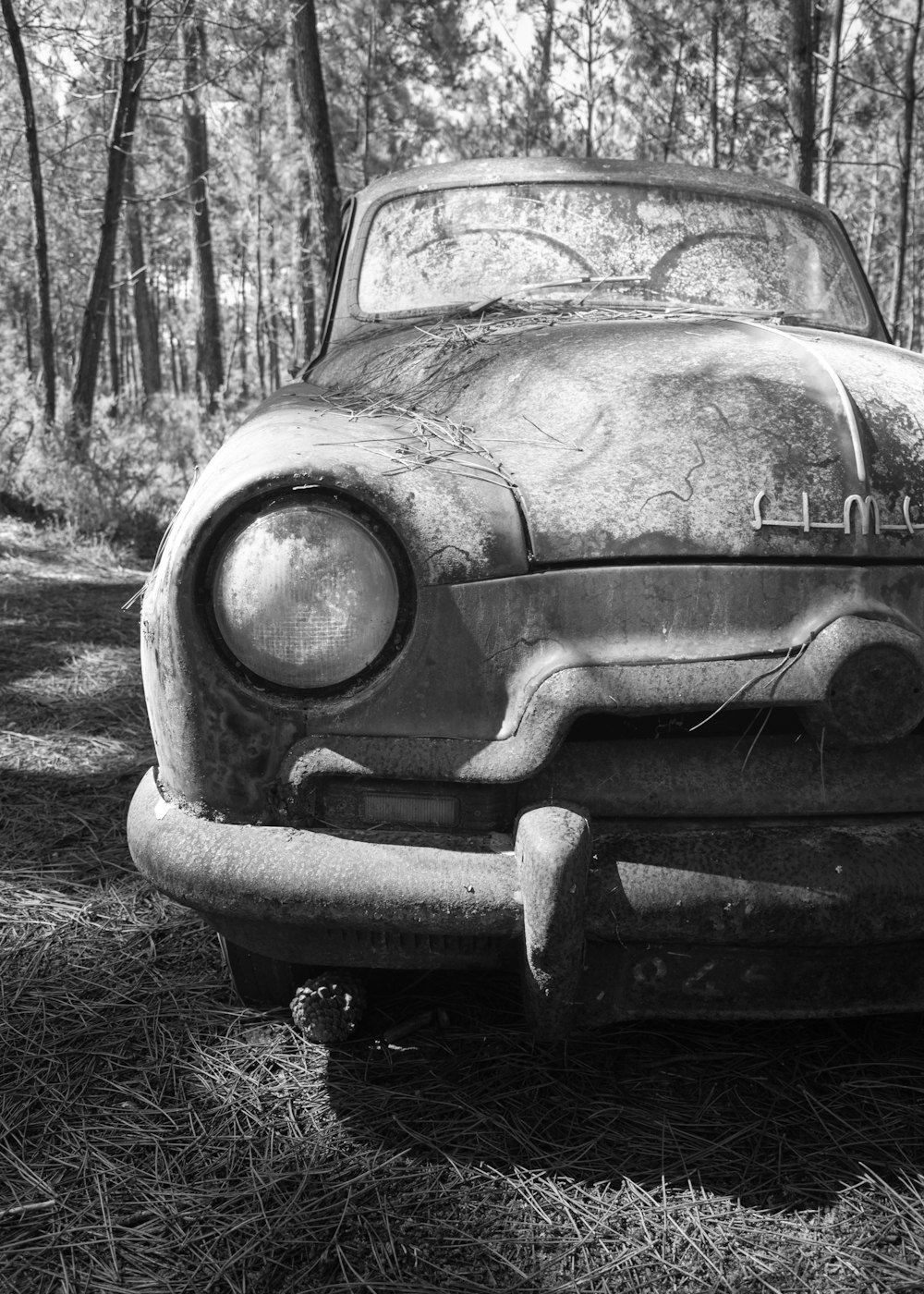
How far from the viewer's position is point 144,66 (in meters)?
9.09

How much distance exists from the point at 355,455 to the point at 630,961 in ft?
2.83

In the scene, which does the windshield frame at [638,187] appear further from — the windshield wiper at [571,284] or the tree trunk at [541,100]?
the tree trunk at [541,100]

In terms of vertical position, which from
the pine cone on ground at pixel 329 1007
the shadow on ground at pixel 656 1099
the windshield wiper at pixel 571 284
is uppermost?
the windshield wiper at pixel 571 284

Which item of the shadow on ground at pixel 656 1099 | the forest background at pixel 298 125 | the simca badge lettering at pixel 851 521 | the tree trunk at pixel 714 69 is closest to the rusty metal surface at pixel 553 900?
the shadow on ground at pixel 656 1099

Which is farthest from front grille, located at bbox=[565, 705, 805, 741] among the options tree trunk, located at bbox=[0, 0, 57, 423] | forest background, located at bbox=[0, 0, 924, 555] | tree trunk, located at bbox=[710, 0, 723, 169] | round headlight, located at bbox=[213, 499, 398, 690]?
tree trunk, located at bbox=[710, 0, 723, 169]

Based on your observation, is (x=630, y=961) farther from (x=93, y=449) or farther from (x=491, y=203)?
(x=93, y=449)

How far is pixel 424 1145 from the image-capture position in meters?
1.58

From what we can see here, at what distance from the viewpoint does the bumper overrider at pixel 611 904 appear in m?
1.45

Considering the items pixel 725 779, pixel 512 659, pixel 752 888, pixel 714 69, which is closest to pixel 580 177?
pixel 512 659

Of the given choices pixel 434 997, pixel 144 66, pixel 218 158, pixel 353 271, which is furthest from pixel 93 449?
pixel 218 158

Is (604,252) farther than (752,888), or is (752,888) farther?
(604,252)

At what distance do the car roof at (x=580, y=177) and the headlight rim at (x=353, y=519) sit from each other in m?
1.99

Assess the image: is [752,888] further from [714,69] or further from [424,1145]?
[714,69]

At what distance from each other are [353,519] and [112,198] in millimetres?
8831
